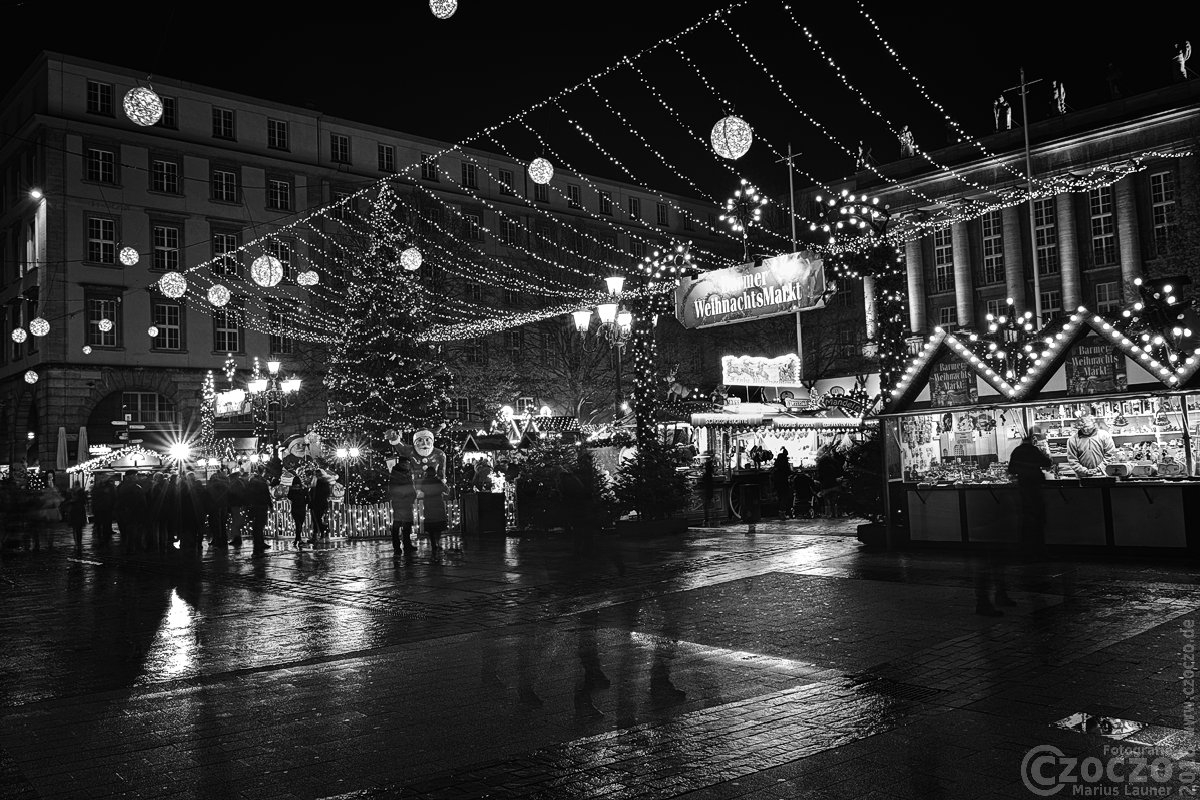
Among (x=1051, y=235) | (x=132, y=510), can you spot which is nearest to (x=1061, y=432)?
(x=132, y=510)

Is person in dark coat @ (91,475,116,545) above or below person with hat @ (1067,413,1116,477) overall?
below

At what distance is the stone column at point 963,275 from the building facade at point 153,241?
15.0m

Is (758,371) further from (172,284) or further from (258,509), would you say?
(172,284)

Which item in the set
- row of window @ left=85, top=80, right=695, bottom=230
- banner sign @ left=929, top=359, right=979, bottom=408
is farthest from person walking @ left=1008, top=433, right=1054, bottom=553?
row of window @ left=85, top=80, right=695, bottom=230

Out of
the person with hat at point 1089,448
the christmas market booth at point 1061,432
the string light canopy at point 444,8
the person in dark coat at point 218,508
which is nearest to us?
the string light canopy at point 444,8

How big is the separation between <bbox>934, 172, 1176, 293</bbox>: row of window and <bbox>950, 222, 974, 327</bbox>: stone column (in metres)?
0.74

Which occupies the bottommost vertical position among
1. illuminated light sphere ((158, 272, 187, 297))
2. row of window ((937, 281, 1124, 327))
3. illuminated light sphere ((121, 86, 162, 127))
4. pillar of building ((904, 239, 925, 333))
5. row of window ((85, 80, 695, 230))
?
illuminated light sphere ((158, 272, 187, 297))

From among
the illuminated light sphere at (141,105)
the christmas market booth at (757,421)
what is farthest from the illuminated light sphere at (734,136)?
the christmas market booth at (757,421)

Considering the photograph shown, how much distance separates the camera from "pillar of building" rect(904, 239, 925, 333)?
5047 cm

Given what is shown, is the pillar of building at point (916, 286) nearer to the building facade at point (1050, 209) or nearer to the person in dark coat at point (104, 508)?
the building facade at point (1050, 209)

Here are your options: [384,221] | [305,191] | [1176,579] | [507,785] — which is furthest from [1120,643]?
[305,191]

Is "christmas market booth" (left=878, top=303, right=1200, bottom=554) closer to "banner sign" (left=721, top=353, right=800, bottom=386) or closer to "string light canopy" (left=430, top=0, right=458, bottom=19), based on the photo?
"string light canopy" (left=430, top=0, right=458, bottom=19)

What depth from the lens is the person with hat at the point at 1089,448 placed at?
510 inches

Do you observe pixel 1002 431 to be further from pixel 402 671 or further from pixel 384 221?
pixel 384 221
